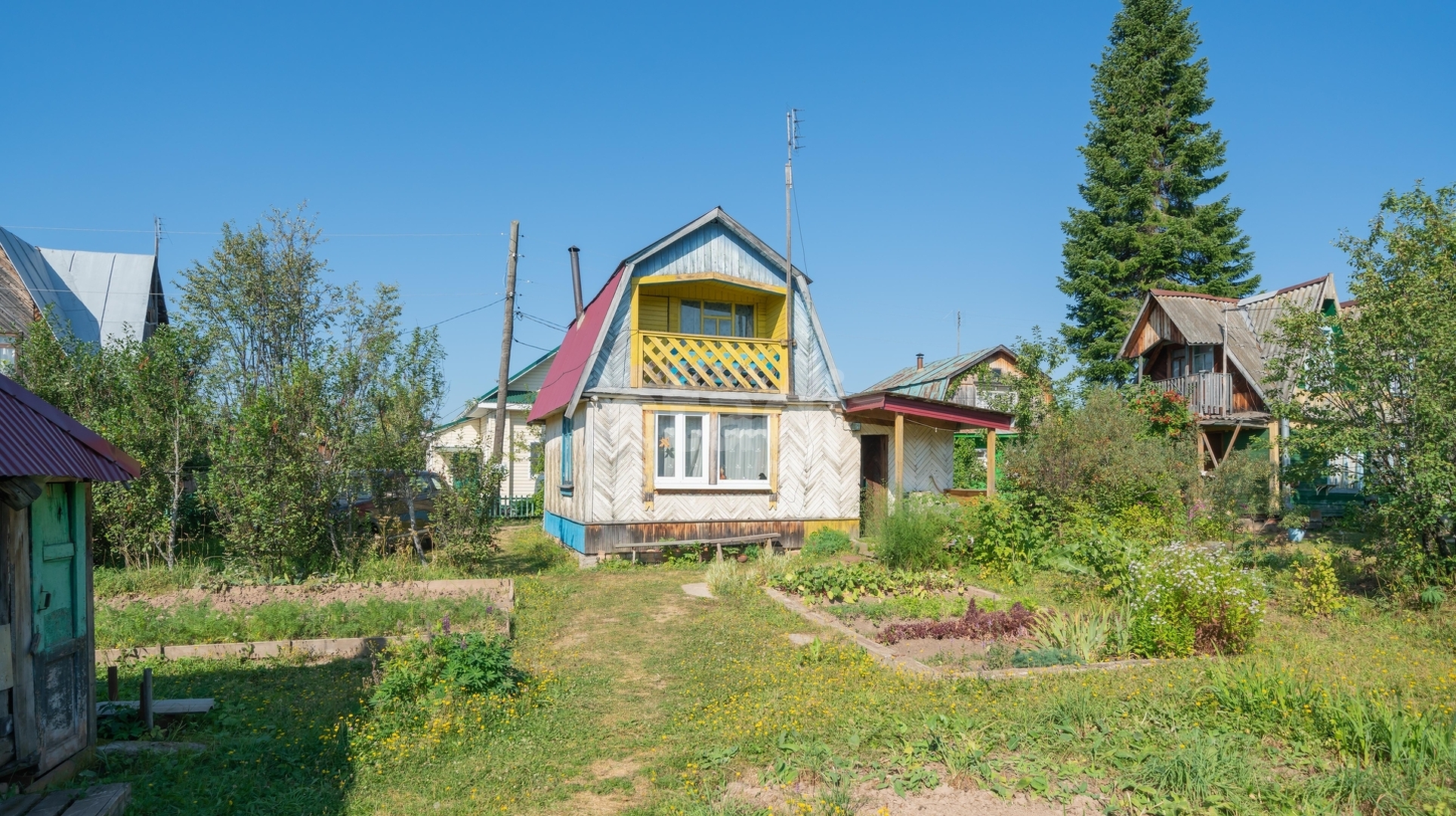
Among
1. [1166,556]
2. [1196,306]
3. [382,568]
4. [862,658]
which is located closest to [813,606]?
[862,658]

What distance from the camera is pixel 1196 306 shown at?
25250mm

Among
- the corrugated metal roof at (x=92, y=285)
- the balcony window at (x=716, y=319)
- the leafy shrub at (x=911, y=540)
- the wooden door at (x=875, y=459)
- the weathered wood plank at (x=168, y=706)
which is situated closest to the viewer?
the weathered wood plank at (x=168, y=706)

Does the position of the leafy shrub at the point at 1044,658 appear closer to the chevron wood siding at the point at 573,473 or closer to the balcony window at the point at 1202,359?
the chevron wood siding at the point at 573,473

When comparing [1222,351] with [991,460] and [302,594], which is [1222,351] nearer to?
[991,460]

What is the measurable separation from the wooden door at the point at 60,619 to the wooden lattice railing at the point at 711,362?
10305 mm

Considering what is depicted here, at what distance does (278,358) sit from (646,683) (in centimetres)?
→ 1382

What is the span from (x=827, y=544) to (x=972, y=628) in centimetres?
691

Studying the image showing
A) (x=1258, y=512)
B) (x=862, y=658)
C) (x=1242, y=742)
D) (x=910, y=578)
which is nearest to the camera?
(x=1242, y=742)

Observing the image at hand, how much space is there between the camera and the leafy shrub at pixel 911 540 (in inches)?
524

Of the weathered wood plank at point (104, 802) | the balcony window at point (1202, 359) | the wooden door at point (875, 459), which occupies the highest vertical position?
the balcony window at point (1202, 359)

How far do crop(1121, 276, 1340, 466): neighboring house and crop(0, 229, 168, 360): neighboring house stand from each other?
96.3 ft

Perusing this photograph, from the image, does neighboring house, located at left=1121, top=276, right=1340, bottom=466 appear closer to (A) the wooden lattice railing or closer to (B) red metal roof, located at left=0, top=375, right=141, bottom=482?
A: (A) the wooden lattice railing

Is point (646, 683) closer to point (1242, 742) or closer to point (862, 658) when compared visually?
point (862, 658)

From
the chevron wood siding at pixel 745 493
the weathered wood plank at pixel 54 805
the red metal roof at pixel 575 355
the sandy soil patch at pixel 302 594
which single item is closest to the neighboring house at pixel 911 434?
the chevron wood siding at pixel 745 493
